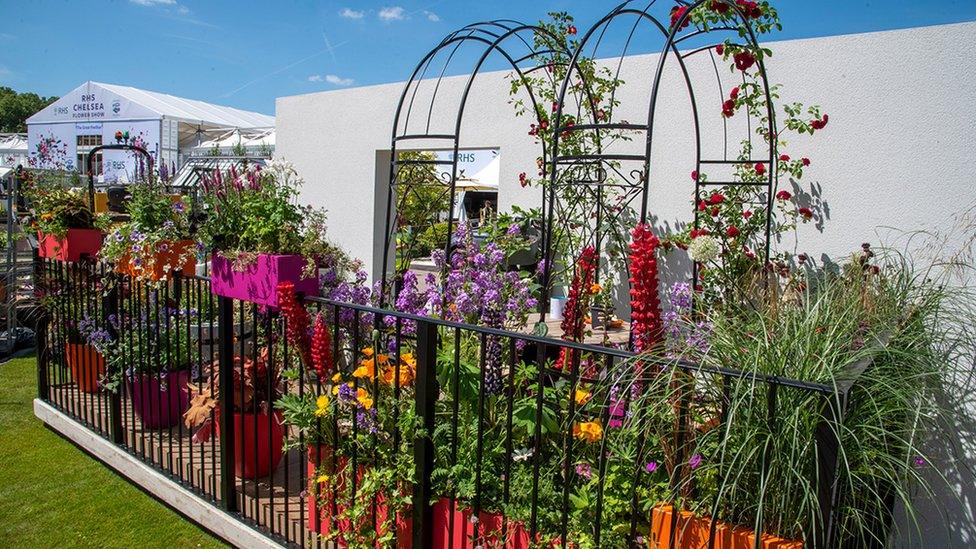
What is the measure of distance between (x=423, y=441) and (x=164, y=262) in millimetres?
2389

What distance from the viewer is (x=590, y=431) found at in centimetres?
214

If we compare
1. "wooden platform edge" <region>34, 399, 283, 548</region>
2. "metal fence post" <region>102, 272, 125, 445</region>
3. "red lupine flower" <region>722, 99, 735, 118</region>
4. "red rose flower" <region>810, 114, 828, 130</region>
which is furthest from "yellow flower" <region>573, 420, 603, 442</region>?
"metal fence post" <region>102, 272, 125, 445</region>

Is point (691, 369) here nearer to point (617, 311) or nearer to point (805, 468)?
point (805, 468)

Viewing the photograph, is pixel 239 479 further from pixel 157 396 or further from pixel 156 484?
pixel 157 396

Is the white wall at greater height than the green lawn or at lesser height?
greater

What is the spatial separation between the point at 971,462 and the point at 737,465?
1.82m

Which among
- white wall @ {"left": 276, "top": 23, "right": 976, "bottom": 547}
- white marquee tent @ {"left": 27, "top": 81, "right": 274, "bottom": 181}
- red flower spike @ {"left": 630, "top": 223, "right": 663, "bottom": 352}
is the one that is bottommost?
red flower spike @ {"left": 630, "top": 223, "right": 663, "bottom": 352}

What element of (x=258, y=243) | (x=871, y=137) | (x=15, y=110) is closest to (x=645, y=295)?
(x=258, y=243)

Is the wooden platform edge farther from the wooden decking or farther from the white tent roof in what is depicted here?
the white tent roof

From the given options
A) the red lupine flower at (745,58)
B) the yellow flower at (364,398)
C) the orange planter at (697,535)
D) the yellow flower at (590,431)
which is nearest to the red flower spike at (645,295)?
the yellow flower at (590,431)

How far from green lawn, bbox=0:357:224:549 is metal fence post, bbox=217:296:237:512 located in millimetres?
287

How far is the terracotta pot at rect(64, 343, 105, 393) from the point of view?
4508 mm

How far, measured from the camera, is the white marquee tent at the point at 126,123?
13633 mm

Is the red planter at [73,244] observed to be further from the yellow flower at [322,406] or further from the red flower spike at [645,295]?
the red flower spike at [645,295]
